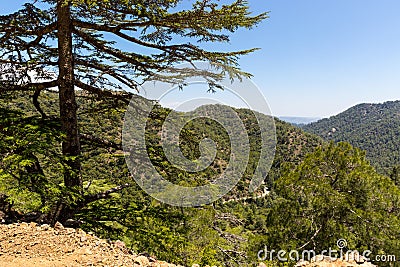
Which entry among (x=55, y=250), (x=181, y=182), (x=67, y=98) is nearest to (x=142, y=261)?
(x=55, y=250)

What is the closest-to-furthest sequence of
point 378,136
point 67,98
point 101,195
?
1. point 67,98
2. point 101,195
3. point 378,136

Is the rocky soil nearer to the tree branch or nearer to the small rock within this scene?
the small rock

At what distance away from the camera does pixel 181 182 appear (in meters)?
6.35

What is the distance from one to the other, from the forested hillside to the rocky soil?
1.19ft

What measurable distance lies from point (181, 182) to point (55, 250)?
2850 millimetres

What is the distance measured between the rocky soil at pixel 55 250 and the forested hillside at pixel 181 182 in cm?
36

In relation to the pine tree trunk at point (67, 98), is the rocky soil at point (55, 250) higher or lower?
lower

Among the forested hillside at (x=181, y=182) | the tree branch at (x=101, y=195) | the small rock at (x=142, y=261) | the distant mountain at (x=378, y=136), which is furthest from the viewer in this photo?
the distant mountain at (x=378, y=136)

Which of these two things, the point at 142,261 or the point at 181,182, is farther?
the point at 181,182

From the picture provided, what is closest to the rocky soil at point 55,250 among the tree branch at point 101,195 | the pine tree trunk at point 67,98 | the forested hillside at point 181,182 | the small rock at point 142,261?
the small rock at point 142,261

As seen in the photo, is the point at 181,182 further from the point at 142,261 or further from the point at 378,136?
the point at 378,136

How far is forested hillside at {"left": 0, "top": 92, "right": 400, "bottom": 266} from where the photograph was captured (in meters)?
4.52

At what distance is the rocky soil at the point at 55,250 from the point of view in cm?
366

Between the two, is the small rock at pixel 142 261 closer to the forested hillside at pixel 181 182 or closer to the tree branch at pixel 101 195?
the forested hillside at pixel 181 182
